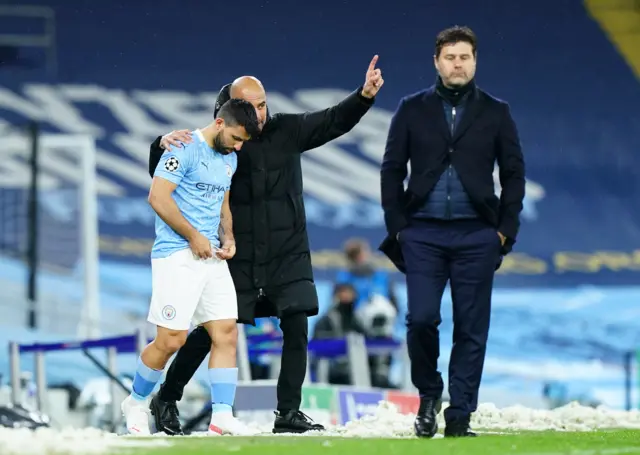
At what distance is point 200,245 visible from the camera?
6.05 metres

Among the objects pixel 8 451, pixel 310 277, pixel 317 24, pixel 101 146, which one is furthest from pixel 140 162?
pixel 8 451

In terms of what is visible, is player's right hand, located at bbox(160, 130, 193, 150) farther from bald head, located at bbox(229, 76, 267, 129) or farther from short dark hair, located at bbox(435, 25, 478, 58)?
short dark hair, located at bbox(435, 25, 478, 58)

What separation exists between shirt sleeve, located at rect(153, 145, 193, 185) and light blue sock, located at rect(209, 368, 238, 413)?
0.87m

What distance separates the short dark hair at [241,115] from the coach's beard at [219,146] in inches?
4.0

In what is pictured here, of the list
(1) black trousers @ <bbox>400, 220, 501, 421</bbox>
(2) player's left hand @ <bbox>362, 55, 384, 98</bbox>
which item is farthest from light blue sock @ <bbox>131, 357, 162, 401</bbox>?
(2) player's left hand @ <bbox>362, 55, 384, 98</bbox>

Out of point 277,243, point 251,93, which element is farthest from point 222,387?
point 251,93

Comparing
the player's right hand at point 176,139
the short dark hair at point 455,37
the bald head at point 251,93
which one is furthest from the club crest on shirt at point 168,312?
the short dark hair at point 455,37

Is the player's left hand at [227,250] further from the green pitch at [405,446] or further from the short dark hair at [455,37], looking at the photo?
the short dark hair at [455,37]

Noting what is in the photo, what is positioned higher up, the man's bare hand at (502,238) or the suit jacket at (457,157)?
the suit jacket at (457,157)

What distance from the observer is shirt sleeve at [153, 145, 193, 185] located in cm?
603

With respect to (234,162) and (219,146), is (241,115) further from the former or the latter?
(234,162)

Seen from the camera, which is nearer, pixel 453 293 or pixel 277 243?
pixel 453 293

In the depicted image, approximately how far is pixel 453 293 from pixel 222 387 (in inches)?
44.3

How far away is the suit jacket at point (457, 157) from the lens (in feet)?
20.2
